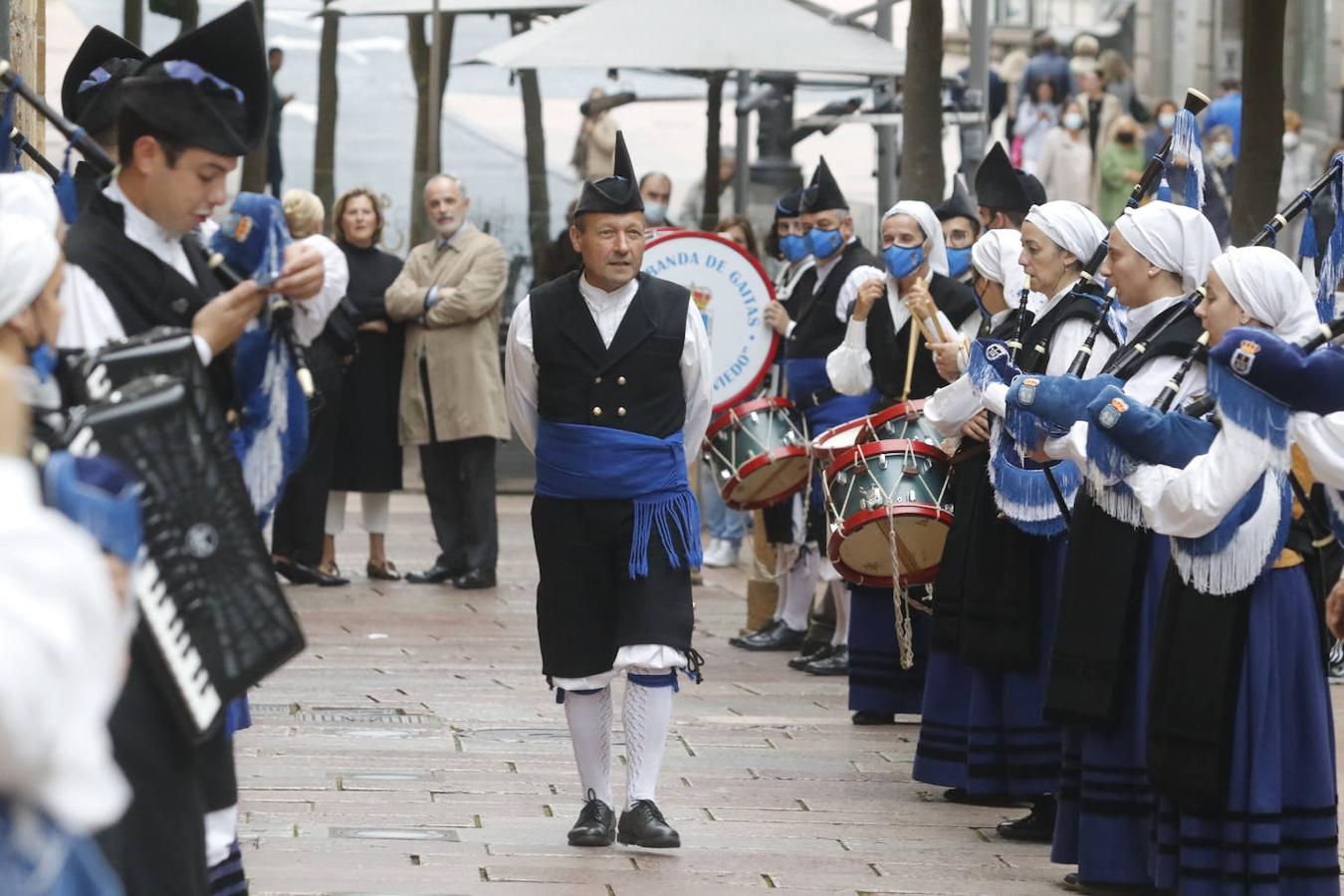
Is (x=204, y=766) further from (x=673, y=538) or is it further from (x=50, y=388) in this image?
(x=673, y=538)

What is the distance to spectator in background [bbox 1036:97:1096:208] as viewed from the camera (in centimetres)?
2048

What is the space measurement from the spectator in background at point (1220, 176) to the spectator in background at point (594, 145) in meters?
4.80

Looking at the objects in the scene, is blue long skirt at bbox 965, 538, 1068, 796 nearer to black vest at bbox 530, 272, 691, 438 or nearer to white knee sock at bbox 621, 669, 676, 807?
white knee sock at bbox 621, 669, 676, 807

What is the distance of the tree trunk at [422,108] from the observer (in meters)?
16.8

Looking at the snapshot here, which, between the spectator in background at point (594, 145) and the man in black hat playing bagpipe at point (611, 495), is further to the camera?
the spectator in background at point (594, 145)

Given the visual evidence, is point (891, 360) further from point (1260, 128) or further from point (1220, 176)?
point (1220, 176)

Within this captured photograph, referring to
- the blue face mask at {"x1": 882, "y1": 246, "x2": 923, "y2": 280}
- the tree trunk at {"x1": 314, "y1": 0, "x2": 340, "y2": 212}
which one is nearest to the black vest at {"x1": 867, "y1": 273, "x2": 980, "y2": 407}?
the blue face mask at {"x1": 882, "y1": 246, "x2": 923, "y2": 280}

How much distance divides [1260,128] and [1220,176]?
274 inches

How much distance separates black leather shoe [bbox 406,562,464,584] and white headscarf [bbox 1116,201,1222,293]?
7072mm

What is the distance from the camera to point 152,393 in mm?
3879

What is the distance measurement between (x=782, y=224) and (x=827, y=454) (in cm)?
294

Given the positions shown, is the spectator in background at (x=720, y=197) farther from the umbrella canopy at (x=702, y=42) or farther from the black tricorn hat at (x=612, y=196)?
the black tricorn hat at (x=612, y=196)

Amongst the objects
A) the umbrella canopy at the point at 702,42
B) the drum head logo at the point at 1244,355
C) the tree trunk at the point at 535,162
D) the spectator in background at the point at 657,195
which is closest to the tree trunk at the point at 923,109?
the umbrella canopy at the point at 702,42

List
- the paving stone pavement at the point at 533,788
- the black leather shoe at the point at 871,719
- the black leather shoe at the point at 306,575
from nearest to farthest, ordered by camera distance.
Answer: the paving stone pavement at the point at 533,788, the black leather shoe at the point at 871,719, the black leather shoe at the point at 306,575
